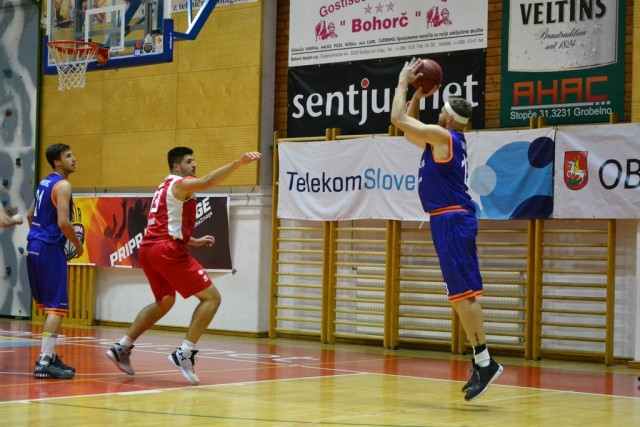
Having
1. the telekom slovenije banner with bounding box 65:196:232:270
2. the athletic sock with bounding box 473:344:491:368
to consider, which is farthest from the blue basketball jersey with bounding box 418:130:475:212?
the telekom slovenije banner with bounding box 65:196:232:270

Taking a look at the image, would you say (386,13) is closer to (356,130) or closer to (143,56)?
(356,130)

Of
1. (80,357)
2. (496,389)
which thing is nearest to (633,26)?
(496,389)

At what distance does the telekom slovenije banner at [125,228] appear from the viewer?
13.1 metres

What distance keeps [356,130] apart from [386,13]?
1.46 metres

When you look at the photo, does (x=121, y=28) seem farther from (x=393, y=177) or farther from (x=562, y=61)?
(x=562, y=61)

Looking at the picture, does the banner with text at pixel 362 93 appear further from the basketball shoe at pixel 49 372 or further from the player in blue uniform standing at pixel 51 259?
the basketball shoe at pixel 49 372

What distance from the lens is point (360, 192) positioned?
11984mm

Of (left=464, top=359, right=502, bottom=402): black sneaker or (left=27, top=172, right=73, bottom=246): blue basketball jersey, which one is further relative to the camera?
(left=27, top=172, right=73, bottom=246): blue basketball jersey

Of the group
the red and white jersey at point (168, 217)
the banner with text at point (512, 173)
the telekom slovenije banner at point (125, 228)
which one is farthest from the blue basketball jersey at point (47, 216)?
the telekom slovenije banner at point (125, 228)

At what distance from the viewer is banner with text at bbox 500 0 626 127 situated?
1054cm

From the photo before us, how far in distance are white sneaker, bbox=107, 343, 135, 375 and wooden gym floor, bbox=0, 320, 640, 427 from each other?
7cm

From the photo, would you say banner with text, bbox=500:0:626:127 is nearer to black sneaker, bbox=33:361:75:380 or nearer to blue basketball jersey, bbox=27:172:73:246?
blue basketball jersey, bbox=27:172:73:246

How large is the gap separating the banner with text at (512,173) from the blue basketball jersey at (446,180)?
4077 mm

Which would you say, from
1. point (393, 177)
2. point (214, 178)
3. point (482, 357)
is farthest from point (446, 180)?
point (393, 177)
